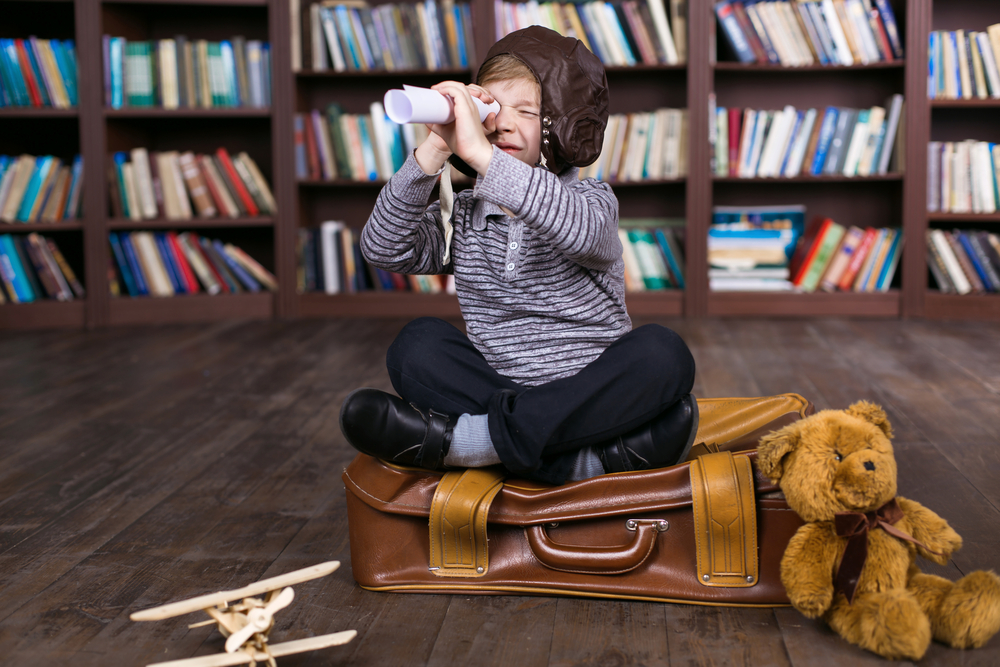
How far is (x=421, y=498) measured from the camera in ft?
3.27

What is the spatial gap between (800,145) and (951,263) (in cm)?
65

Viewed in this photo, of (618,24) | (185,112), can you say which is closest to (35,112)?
(185,112)

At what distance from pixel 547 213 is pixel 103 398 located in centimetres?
140

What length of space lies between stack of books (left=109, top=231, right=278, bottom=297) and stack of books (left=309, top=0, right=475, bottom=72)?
75 cm

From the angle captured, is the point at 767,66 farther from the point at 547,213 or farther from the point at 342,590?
the point at 342,590

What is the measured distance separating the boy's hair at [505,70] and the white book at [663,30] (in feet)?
6.95

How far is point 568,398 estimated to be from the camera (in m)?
1.04

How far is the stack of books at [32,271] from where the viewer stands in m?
3.03

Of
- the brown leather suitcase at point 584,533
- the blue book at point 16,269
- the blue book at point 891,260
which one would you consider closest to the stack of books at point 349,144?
the blue book at point 16,269

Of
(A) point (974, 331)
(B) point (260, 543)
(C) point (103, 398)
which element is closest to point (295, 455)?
(B) point (260, 543)

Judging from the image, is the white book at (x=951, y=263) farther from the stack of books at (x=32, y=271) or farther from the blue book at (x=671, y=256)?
the stack of books at (x=32, y=271)

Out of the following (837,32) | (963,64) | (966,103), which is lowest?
(966,103)

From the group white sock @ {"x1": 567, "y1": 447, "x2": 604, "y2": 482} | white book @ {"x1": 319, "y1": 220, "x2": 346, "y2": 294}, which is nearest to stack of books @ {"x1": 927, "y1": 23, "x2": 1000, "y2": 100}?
white book @ {"x1": 319, "y1": 220, "x2": 346, "y2": 294}

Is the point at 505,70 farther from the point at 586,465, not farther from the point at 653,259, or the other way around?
the point at 653,259
